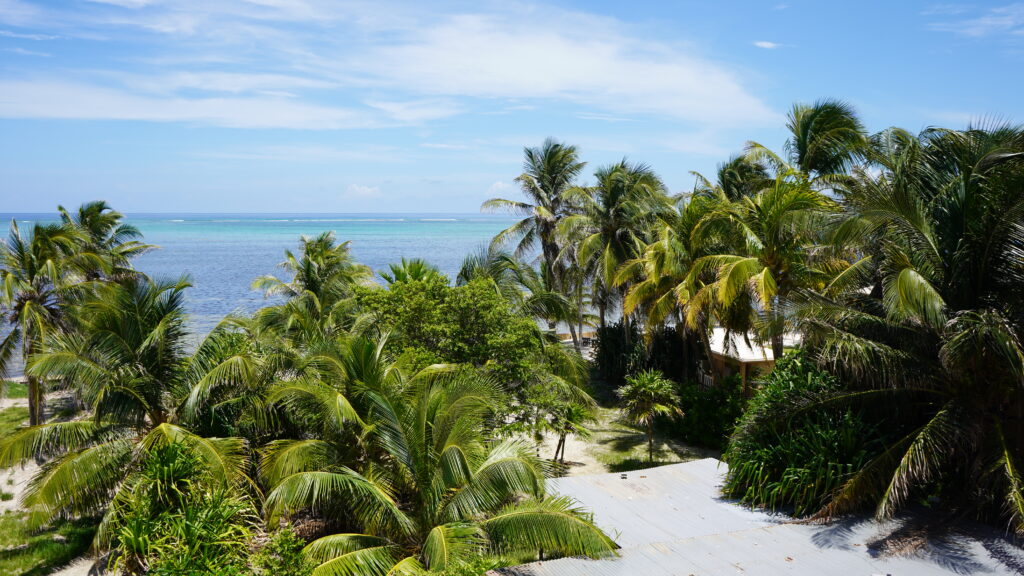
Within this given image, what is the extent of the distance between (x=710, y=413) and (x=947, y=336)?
8696mm

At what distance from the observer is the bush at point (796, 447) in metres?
10.3

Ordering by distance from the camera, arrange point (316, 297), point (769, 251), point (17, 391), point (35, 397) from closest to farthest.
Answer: point (769, 251), point (35, 397), point (316, 297), point (17, 391)

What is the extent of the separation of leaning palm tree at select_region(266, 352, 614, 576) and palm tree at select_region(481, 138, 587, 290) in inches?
760

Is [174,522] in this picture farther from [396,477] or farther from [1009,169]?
[1009,169]

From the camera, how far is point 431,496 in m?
8.86

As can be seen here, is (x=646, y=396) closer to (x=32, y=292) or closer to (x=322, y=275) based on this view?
(x=322, y=275)

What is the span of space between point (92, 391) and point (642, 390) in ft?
36.8

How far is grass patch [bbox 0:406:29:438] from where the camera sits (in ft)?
69.9

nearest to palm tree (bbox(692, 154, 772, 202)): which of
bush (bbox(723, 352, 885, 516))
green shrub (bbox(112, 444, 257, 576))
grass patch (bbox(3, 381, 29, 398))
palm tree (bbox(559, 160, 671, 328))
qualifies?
palm tree (bbox(559, 160, 671, 328))

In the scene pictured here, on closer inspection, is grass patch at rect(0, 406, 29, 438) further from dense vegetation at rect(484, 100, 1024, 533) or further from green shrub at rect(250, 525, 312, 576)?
dense vegetation at rect(484, 100, 1024, 533)

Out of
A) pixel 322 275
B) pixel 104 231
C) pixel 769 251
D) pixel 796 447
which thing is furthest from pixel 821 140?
pixel 104 231

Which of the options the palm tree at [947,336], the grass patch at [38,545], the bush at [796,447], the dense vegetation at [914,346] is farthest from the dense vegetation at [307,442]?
the palm tree at [947,336]

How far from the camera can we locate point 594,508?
10609 mm

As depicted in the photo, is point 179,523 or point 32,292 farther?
point 32,292
